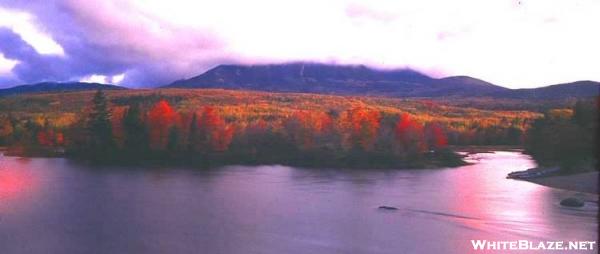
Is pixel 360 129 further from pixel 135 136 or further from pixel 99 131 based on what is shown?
pixel 99 131

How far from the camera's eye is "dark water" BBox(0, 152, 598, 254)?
18172mm

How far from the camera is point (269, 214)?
76.2 feet

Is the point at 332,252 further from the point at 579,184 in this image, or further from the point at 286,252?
the point at 579,184

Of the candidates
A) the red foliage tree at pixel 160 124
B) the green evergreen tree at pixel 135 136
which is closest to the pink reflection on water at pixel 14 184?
the green evergreen tree at pixel 135 136

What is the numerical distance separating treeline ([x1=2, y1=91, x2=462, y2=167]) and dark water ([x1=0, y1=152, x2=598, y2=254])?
39.6 ft

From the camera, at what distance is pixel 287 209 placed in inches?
957

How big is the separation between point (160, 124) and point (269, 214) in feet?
101

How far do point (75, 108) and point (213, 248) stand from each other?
88.1 meters

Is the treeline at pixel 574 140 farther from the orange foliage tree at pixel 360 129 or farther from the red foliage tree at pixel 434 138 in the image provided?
the orange foliage tree at pixel 360 129

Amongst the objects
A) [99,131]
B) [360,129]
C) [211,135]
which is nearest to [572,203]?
[360,129]

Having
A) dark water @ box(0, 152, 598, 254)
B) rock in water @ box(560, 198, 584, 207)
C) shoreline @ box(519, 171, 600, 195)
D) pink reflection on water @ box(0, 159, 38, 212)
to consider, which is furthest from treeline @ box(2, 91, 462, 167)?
rock in water @ box(560, 198, 584, 207)

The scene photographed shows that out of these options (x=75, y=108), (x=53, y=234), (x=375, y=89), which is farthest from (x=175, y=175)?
(x=375, y=89)

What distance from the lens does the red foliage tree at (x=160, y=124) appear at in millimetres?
51188

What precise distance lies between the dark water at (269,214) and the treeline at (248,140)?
1208cm
